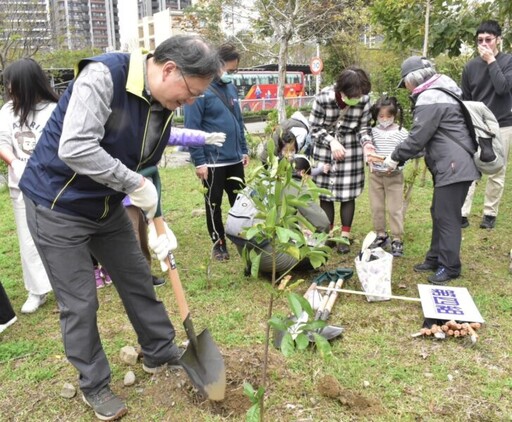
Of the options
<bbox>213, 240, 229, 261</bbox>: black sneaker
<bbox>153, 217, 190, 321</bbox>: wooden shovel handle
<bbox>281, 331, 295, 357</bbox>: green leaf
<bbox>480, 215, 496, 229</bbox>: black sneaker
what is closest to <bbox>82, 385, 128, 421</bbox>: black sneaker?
<bbox>153, 217, 190, 321</bbox>: wooden shovel handle

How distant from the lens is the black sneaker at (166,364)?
2592 mm

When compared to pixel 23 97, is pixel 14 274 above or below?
below

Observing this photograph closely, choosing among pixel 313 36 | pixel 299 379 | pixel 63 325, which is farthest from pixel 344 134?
pixel 313 36

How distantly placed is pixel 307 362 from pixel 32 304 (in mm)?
2083

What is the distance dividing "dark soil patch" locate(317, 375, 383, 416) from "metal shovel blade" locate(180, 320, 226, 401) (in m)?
0.51

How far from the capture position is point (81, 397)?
247 cm

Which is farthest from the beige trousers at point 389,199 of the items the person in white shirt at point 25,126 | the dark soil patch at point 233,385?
the person in white shirt at point 25,126

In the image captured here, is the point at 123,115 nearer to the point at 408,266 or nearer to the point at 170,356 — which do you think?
the point at 170,356

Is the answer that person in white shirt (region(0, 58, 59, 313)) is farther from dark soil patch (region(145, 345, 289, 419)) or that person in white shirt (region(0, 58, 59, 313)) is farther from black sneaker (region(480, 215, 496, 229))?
black sneaker (region(480, 215, 496, 229))

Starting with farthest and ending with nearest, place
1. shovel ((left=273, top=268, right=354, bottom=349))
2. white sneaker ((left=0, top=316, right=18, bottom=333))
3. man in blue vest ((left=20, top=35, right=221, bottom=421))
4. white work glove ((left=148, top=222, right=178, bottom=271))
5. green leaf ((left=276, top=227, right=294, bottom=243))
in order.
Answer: white sneaker ((left=0, top=316, right=18, bottom=333))
shovel ((left=273, top=268, right=354, bottom=349))
white work glove ((left=148, top=222, right=178, bottom=271))
man in blue vest ((left=20, top=35, right=221, bottom=421))
green leaf ((left=276, top=227, right=294, bottom=243))

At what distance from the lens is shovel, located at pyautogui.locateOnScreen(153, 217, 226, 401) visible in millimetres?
2275

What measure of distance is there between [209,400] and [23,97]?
2170 millimetres

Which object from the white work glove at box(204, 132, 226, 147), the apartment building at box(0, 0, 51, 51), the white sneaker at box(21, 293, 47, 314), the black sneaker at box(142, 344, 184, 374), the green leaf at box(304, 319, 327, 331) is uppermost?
the apartment building at box(0, 0, 51, 51)

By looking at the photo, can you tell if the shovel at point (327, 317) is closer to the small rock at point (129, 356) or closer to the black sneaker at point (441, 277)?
the black sneaker at point (441, 277)
